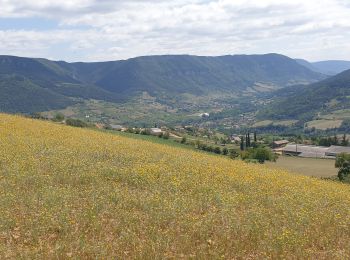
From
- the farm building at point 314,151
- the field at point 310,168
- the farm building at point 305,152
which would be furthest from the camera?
the farm building at point 305,152

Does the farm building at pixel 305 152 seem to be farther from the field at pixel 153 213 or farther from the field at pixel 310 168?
the field at pixel 153 213

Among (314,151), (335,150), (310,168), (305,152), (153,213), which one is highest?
(153,213)

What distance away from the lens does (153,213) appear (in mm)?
13758

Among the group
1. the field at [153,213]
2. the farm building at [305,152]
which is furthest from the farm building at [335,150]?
the field at [153,213]

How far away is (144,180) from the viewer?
18.7 m

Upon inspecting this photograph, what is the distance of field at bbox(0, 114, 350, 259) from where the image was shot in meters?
11.2

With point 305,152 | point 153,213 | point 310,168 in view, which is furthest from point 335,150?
point 153,213

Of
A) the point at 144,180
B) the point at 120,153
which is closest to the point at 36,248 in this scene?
the point at 144,180

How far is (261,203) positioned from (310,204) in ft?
6.72

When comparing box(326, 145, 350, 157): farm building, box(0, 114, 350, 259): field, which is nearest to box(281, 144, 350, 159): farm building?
box(326, 145, 350, 157): farm building

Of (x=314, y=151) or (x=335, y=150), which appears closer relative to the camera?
(x=335, y=150)

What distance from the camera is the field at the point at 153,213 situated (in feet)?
36.8

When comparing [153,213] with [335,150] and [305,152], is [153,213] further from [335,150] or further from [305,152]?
[335,150]

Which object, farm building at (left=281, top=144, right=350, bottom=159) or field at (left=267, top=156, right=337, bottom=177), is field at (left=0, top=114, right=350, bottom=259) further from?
farm building at (left=281, top=144, right=350, bottom=159)
